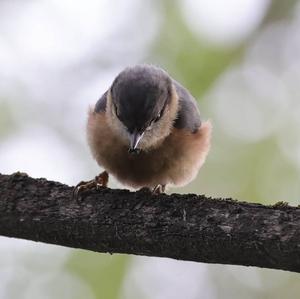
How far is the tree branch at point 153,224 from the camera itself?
3068 millimetres

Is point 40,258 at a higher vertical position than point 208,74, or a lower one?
lower

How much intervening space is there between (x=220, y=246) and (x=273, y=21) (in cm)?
480

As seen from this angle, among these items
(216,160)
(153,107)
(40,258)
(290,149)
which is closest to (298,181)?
(290,149)

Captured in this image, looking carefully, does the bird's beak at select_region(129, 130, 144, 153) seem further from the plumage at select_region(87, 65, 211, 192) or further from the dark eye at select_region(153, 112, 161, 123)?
the dark eye at select_region(153, 112, 161, 123)

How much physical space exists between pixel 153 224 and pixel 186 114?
113 centimetres

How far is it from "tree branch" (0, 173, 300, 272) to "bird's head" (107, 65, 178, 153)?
0.41 m

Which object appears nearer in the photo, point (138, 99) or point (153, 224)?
point (153, 224)

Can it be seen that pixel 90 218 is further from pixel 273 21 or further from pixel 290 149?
pixel 273 21

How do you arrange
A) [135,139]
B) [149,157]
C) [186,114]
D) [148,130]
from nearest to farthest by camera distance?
[135,139] → [148,130] → [149,157] → [186,114]

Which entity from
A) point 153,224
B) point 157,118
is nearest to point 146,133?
point 157,118

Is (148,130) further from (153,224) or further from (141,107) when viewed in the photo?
(153,224)

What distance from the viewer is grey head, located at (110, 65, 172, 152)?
12.7 feet

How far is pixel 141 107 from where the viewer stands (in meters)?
3.89

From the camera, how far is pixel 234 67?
7457mm
